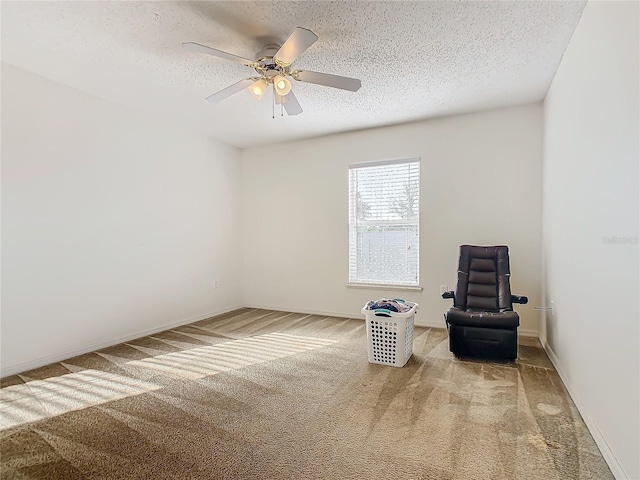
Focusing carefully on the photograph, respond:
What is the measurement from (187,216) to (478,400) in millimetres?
3928

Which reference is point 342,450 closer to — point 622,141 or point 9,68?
point 622,141

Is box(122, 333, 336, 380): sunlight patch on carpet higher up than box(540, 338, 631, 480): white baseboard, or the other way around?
box(540, 338, 631, 480): white baseboard

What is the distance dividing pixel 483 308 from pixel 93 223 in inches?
160

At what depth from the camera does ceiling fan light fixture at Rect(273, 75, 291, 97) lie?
8.69ft

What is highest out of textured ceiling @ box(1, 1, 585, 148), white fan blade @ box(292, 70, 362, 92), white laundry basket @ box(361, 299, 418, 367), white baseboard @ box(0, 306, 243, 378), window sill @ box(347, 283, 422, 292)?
textured ceiling @ box(1, 1, 585, 148)

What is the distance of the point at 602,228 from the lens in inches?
74.9

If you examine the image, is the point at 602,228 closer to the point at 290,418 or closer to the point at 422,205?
the point at 290,418

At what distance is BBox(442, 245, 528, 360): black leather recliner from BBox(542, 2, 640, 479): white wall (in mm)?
412

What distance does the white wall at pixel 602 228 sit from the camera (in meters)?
1.56

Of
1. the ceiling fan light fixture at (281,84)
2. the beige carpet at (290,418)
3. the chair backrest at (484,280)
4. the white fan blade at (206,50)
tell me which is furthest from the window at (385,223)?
the white fan blade at (206,50)

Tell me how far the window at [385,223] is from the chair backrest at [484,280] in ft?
2.89

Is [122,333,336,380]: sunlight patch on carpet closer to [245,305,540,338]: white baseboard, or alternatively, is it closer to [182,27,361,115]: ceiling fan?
[245,305,540,338]: white baseboard

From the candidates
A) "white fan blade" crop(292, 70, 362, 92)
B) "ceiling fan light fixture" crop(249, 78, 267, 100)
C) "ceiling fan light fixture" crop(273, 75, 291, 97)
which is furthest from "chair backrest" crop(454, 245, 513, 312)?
"ceiling fan light fixture" crop(249, 78, 267, 100)

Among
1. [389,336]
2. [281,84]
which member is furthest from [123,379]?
[281,84]
